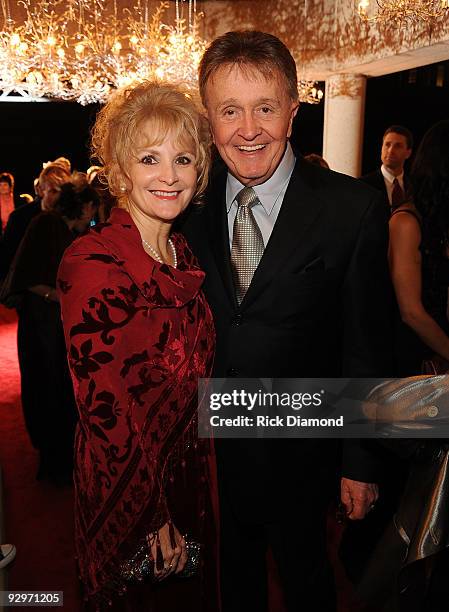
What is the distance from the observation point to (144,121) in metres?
1.47

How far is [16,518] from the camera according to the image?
2922 millimetres

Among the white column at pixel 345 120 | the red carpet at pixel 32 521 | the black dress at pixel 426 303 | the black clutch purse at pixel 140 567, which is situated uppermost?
the white column at pixel 345 120

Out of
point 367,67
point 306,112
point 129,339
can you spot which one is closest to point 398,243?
point 129,339

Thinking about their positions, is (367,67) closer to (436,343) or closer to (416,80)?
(416,80)

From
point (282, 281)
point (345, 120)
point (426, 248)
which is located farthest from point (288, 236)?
point (345, 120)

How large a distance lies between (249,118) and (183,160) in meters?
0.20

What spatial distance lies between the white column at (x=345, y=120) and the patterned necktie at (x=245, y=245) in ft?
22.7

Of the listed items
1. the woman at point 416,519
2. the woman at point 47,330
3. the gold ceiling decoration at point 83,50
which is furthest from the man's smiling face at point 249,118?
the gold ceiling decoration at point 83,50

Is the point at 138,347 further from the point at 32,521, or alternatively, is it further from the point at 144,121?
the point at 32,521

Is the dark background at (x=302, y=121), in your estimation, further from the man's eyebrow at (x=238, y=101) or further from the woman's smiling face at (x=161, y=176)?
the woman's smiling face at (x=161, y=176)

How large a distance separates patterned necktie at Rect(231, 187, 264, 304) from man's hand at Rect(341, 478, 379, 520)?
2.04 feet

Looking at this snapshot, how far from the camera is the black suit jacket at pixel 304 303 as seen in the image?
153cm

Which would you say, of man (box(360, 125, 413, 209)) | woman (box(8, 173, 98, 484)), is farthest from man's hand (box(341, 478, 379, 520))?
man (box(360, 125, 413, 209))

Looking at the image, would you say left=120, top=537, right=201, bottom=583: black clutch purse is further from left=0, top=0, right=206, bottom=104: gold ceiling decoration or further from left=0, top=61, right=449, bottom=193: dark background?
left=0, top=61, right=449, bottom=193: dark background
